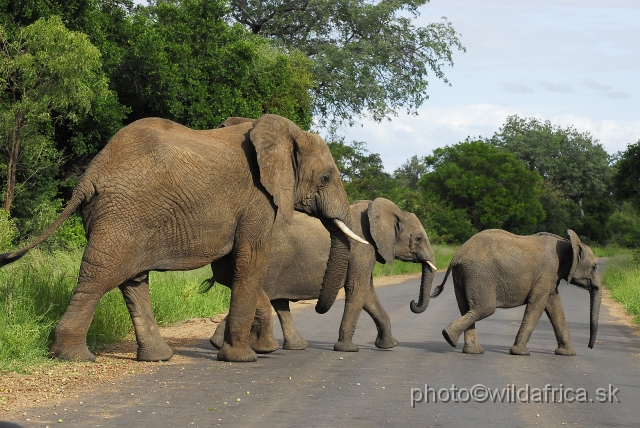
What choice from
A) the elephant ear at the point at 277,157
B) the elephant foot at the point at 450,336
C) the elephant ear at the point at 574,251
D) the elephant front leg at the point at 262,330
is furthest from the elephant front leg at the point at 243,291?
the elephant ear at the point at 574,251

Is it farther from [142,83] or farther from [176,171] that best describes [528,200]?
[176,171]

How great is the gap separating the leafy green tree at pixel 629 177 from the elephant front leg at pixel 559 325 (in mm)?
26914

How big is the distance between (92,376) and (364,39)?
37168 mm

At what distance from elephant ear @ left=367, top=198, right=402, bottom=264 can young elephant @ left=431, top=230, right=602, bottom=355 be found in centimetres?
86

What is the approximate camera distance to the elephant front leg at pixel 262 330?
11.6 m

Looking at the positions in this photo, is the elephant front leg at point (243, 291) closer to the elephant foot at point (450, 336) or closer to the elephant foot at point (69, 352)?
the elephant foot at point (69, 352)

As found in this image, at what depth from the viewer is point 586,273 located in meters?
13.4

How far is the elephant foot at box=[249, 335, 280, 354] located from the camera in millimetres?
11680

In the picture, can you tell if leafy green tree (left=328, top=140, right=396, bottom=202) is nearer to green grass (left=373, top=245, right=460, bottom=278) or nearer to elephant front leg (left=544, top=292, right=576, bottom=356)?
green grass (left=373, top=245, right=460, bottom=278)

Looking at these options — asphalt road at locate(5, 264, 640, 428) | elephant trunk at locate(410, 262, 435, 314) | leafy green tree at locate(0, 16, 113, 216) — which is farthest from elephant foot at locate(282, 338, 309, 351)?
leafy green tree at locate(0, 16, 113, 216)

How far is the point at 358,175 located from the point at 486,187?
12.2 meters

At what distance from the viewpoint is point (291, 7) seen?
144 ft

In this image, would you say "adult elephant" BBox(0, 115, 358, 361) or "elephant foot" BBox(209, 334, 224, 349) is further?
"elephant foot" BBox(209, 334, 224, 349)

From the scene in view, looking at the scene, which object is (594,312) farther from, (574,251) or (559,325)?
(574,251)
